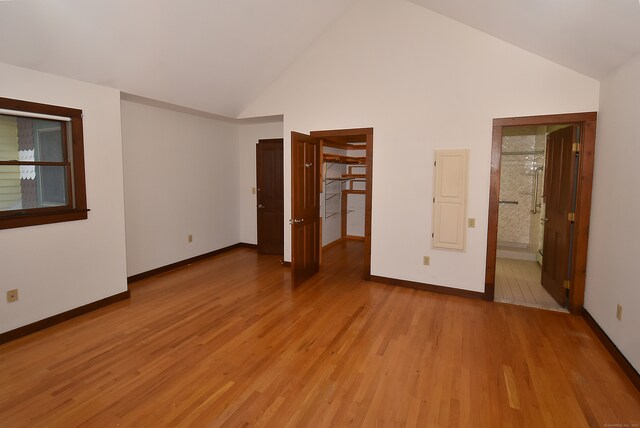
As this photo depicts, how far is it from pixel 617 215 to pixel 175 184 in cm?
552

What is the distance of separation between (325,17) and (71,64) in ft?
10.1

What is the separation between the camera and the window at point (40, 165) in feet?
10.0

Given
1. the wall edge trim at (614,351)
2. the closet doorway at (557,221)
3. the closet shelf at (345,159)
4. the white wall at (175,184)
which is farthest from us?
the closet shelf at (345,159)

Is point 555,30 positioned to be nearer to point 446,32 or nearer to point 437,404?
point 446,32

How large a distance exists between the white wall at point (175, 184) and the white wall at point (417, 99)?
6.51 feet

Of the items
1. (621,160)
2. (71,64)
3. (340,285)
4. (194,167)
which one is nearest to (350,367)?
(340,285)

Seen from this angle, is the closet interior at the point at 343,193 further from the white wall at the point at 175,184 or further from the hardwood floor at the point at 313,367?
the hardwood floor at the point at 313,367

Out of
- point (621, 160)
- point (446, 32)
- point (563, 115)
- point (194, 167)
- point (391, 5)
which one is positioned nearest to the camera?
point (621, 160)

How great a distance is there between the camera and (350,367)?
2.66 meters

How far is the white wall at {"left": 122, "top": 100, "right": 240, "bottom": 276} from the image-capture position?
468 centimetres

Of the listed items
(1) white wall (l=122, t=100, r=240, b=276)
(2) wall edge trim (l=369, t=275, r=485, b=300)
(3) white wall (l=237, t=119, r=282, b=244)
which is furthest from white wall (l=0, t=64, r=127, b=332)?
(2) wall edge trim (l=369, t=275, r=485, b=300)

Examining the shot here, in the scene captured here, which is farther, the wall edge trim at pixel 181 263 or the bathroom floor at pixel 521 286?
the wall edge trim at pixel 181 263

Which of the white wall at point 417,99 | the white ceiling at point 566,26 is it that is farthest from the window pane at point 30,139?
the white ceiling at point 566,26

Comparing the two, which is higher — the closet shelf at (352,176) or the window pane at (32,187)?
the closet shelf at (352,176)
